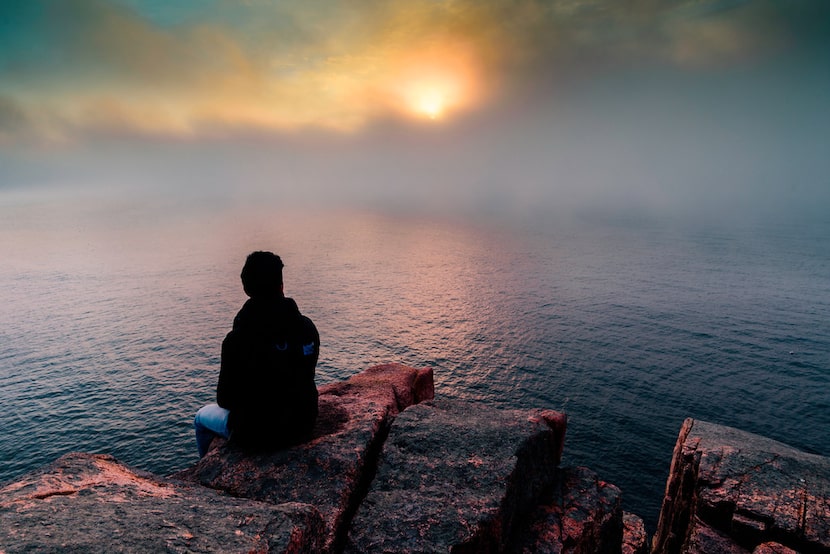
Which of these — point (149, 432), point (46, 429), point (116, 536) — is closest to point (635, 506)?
point (116, 536)

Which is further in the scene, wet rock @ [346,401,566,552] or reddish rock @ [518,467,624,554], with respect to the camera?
reddish rock @ [518,467,624,554]

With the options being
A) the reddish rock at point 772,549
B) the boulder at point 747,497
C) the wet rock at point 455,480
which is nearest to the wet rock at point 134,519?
the wet rock at point 455,480

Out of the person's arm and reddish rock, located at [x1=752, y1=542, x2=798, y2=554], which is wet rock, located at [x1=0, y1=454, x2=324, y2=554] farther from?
reddish rock, located at [x1=752, y1=542, x2=798, y2=554]

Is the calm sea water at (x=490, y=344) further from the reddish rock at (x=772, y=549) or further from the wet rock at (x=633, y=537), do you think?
the reddish rock at (x=772, y=549)

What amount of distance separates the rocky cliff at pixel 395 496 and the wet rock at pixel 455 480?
0.03 m

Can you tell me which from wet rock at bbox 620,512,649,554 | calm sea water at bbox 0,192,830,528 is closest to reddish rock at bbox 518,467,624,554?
wet rock at bbox 620,512,649,554

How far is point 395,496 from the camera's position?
28.6 ft

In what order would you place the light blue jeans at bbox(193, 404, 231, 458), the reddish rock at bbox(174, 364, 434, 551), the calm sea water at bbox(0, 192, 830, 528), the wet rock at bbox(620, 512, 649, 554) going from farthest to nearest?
the calm sea water at bbox(0, 192, 830, 528) < the wet rock at bbox(620, 512, 649, 554) < the light blue jeans at bbox(193, 404, 231, 458) < the reddish rock at bbox(174, 364, 434, 551)

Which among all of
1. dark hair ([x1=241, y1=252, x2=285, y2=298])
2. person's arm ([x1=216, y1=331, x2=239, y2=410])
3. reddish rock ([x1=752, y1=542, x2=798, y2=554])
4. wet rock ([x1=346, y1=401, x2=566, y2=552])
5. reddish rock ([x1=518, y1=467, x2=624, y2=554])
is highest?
dark hair ([x1=241, y1=252, x2=285, y2=298])

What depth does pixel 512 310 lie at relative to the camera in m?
90.1

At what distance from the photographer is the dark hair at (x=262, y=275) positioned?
855cm

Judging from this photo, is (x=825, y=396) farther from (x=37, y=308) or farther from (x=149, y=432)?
(x=37, y=308)

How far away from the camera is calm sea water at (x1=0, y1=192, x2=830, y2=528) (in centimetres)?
4716

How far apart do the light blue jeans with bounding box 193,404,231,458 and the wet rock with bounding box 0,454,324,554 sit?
1.78 metres
